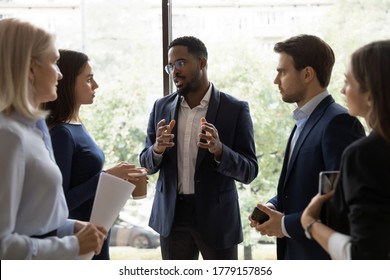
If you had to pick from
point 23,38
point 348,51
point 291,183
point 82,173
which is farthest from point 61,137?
point 348,51

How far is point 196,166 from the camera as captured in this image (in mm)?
2977

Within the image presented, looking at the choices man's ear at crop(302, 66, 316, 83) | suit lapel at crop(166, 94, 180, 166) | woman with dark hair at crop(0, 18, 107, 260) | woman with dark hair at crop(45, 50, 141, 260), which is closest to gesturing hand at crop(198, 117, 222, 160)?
suit lapel at crop(166, 94, 180, 166)

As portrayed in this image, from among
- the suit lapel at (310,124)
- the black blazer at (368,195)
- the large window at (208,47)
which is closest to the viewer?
the black blazer at (368,195)

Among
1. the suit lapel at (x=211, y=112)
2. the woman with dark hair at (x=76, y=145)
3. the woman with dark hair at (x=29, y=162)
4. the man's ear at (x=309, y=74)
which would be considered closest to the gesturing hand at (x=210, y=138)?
the suit lapel at (x=211, y=112)

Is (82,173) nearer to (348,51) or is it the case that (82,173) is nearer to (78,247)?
(78,247)

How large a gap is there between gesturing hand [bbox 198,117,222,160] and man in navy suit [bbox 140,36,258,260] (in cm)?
4

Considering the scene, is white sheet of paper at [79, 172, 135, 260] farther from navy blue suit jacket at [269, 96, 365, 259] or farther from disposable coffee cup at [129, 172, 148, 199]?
navy blue suit jacket at [269, 96, 365, 259]

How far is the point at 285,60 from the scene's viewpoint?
2645mm

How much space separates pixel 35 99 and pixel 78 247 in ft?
1.75

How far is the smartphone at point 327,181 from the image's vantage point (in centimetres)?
185

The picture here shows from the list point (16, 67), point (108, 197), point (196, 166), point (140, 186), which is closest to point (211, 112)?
point (196, 166)

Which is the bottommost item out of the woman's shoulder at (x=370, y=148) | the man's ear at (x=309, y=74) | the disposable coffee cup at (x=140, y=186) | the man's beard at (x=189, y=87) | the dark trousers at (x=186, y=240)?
the dark trousers at (x=186, y=240)

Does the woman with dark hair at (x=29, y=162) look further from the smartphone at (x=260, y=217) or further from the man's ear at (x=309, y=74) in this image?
the man's ear at (x=309, y=74)

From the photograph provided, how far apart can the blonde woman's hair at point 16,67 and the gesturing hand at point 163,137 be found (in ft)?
3.46
